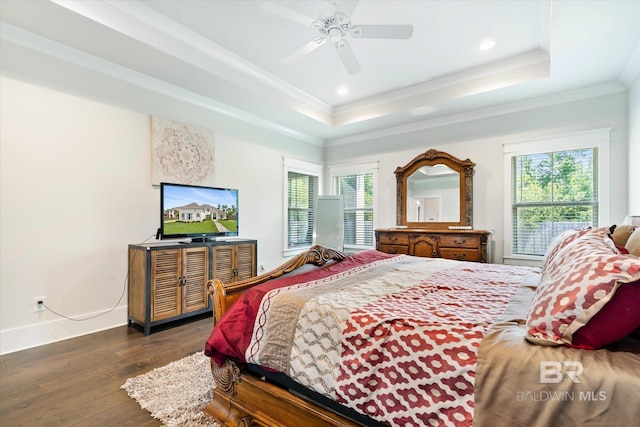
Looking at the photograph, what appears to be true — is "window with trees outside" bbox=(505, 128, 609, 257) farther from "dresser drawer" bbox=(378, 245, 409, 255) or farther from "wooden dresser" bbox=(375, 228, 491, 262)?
"dresser drawer" bbox=(378, 245, 409, 255)

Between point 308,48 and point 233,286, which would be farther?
point 308,48

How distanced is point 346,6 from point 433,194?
124 inches

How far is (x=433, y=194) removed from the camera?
15.2 feet

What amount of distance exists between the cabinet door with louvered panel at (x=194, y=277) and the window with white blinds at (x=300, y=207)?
2061 millimetres

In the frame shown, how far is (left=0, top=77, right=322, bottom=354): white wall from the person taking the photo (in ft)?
8.50

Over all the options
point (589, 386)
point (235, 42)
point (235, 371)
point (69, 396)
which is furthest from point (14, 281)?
point (589, 386)

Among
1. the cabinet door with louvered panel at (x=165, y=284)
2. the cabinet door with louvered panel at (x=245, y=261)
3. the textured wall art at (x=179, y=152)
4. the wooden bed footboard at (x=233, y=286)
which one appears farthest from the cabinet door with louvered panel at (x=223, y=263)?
the wooden bed footboard at (x=233, y=286)

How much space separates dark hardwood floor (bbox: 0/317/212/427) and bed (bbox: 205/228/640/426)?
69cm

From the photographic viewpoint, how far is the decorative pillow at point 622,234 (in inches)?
72.1

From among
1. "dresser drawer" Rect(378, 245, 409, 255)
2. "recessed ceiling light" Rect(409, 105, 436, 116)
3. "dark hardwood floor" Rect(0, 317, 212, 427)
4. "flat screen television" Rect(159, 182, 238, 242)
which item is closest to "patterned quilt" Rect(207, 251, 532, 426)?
"dark hardwood floor" Rect(0, 317, 212, 427)

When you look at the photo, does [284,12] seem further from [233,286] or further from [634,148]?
[634,148]

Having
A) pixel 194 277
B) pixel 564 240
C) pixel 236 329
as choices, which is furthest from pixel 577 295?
pixel 194 277

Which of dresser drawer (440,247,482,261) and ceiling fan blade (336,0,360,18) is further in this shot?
dresser drawer (440,247,482,261)

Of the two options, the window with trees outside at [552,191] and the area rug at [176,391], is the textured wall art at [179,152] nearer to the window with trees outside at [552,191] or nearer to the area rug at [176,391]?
the area rug at [176,391]
